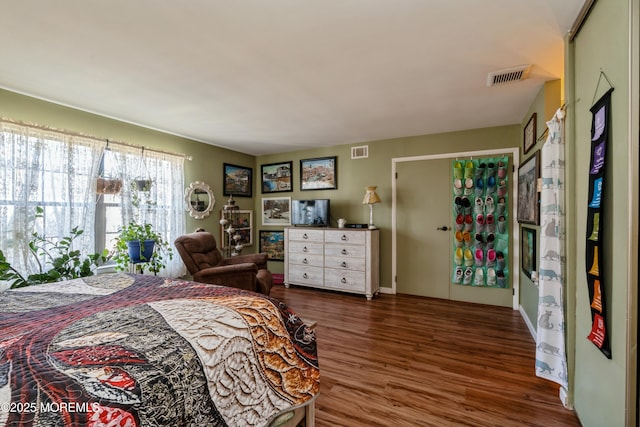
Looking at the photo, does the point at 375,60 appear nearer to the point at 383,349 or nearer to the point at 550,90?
the point at 550,90

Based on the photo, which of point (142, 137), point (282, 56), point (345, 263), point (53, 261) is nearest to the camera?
point (282, 56)

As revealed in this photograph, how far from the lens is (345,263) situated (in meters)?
4.15

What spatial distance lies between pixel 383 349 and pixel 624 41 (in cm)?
246

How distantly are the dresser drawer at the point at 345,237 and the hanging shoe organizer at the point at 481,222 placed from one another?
4.21 feet

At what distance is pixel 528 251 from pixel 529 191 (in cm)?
68

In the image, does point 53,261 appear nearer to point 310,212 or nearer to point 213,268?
point 213,268

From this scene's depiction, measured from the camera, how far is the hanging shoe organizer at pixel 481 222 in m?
3.61

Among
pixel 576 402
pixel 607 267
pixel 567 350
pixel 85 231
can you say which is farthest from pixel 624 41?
pixel 85 231

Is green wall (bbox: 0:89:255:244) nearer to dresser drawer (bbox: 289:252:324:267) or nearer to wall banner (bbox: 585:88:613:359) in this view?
dresser drawer (bbox: 289:252:324:267)

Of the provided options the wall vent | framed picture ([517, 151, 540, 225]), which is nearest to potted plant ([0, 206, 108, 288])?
the wall vent

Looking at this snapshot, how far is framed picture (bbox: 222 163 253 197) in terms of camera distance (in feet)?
15.6

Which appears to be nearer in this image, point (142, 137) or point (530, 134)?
point (530, 134)

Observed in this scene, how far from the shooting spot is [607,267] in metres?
1.30

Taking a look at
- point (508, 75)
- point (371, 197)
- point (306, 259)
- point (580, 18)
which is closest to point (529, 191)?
point (508, 75)
